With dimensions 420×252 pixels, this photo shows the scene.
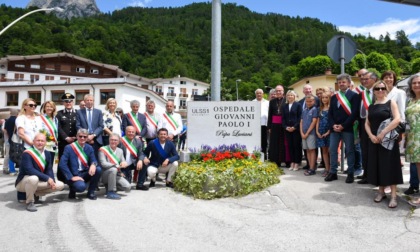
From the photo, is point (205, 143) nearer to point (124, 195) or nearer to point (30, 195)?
point (124, 195)

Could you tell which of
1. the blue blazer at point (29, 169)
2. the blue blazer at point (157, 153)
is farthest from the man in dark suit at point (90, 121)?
the blue blazer at point (29, 169)

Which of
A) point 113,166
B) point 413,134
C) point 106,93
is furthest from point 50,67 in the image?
point 413,134

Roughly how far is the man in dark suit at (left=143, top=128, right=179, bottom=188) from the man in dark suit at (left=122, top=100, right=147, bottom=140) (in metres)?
0.97

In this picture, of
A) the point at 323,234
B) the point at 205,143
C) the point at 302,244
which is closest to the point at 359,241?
the point at 323,234

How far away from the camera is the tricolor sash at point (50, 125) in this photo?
24.2ft

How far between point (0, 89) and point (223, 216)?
47.1m

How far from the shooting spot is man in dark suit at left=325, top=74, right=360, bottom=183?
6.30m

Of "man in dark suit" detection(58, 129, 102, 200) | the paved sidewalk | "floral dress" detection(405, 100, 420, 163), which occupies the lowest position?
the paved sidewalk

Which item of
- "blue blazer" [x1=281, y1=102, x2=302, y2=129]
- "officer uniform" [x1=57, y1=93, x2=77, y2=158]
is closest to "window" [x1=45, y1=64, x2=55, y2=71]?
"officer uniform" [x1=57, y1=93, x2=77, y2=158]

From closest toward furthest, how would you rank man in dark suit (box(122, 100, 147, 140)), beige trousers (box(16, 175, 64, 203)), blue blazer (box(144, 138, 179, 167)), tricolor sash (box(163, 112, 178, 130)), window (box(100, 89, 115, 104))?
1. beige trousers (box(16, 175, 64, 203))
2. blue blazer (box(144, 138, 179, 167))
3. man in dark suit (box(122, 100, 147, 140))
4. tricolor sash (box(163, 112, 178, 130))
5. window (box(100, 89, 115, 104))

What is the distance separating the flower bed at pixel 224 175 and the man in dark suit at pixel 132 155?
0.65 m

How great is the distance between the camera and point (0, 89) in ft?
143

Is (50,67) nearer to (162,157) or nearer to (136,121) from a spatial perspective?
(136,121)

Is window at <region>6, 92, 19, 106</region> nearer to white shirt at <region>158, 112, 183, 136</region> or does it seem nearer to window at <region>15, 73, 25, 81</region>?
window at <region>15, 73, 25, 81</region>
